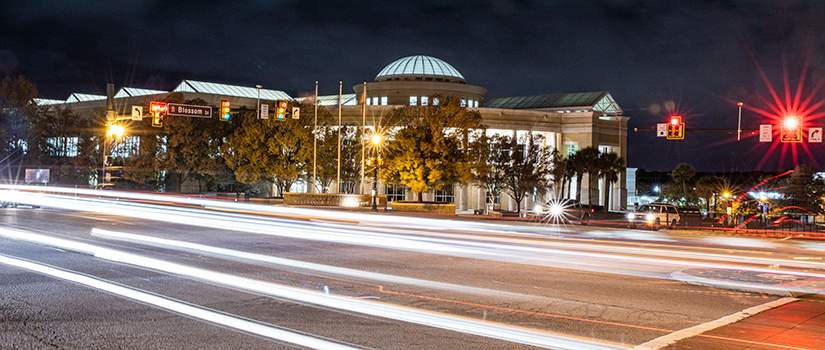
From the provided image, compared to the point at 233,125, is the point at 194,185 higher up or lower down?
lower down

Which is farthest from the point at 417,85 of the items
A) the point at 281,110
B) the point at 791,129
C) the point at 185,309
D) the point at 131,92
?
the point at 185,309

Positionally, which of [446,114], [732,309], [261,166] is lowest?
[732,309]

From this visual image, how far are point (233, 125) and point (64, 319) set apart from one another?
2269 inches

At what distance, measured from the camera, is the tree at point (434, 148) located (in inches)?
1796

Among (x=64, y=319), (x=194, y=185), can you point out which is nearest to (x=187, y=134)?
(x=194, y=185)

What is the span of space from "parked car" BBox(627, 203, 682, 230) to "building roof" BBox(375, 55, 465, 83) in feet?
164

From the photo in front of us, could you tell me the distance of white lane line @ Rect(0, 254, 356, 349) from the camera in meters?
7.66

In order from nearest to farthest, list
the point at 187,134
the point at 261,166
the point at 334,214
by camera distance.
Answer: the point at 334,214 < the point at 261,166 < the point at 187,134

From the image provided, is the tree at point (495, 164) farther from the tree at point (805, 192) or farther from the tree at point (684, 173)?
the tree at point (684, 173)

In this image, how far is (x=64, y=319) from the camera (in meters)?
8.59

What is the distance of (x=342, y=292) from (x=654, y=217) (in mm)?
30146

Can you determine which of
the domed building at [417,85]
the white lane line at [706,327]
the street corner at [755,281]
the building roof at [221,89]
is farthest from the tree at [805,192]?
the white lane line at [706,327]

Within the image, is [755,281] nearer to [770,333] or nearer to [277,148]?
[770,333]

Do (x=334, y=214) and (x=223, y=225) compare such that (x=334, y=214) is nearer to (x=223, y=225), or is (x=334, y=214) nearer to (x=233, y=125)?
(x=223, y=225)
